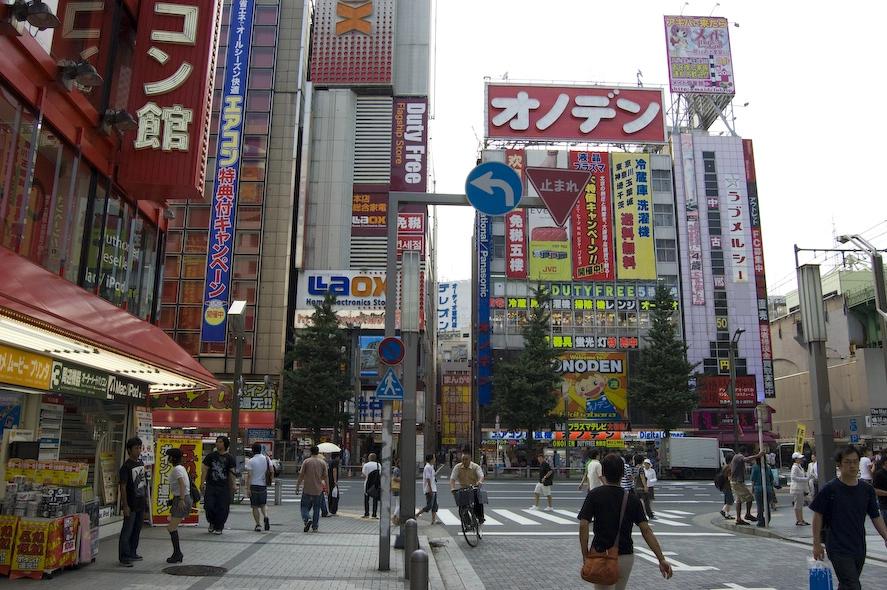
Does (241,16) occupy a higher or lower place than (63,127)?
higher

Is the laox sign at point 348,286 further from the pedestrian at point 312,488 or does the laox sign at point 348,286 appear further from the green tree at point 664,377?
the pedestrian at point 312,488

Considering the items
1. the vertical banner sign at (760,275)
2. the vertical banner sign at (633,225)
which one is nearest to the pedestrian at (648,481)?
the vertical banner sign at (633,225)

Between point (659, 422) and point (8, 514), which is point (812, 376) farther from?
point (659, 422)

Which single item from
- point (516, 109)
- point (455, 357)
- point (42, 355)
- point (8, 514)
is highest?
point (516, 109)

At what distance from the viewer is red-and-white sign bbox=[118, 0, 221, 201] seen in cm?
1225

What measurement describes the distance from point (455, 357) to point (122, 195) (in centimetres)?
9268

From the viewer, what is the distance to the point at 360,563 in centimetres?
977

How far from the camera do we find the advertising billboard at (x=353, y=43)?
49.4 metres

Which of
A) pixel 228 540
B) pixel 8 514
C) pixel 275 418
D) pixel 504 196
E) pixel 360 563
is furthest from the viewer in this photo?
pixel 275 418

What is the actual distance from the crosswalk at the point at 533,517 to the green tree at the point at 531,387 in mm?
19491

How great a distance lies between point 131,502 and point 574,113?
49.7 m

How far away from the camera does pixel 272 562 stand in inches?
377

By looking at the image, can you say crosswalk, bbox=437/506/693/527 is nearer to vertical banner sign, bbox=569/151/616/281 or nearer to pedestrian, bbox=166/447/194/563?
pedestrian, bbox=166/447/194/563

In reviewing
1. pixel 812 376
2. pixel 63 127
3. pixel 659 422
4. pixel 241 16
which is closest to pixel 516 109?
pixel 241 16
